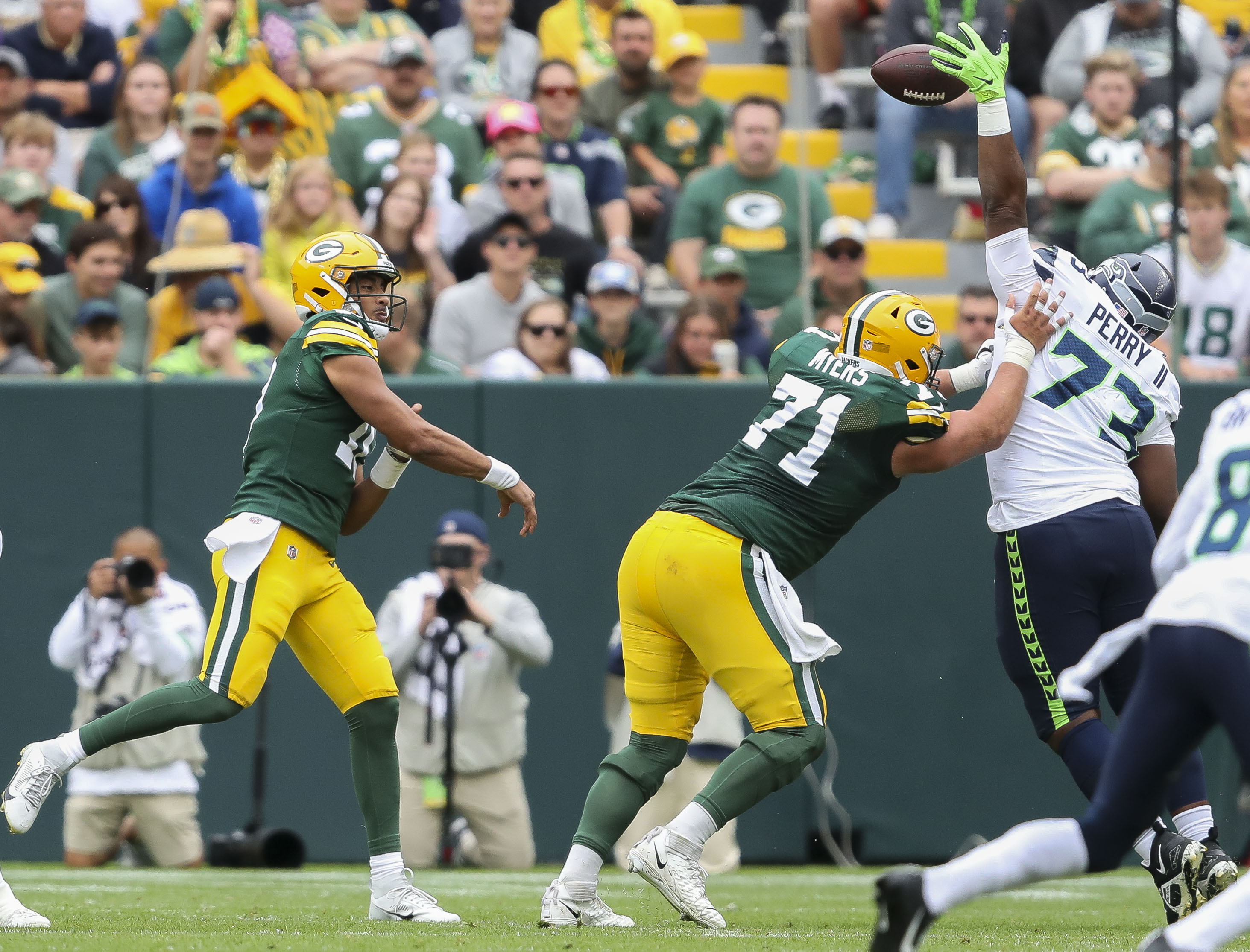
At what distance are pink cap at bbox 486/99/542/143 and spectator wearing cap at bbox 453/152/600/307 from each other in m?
0.41

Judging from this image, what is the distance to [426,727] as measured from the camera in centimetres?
935

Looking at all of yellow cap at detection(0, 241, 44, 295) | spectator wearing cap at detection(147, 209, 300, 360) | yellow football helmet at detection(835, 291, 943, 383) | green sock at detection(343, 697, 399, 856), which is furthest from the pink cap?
green sock at detection(343, 697, 399, 856)

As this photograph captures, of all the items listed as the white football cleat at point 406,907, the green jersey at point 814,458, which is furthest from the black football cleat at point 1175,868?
the white football cleat at point 406,907

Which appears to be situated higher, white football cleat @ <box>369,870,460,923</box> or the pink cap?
the pink cap

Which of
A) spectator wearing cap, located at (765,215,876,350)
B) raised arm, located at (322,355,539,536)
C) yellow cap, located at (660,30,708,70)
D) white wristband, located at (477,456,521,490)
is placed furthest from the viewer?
yellow cap, located at (660,30,708,70)

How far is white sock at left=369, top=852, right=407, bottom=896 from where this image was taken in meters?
5.77

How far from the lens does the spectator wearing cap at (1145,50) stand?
40.5ft

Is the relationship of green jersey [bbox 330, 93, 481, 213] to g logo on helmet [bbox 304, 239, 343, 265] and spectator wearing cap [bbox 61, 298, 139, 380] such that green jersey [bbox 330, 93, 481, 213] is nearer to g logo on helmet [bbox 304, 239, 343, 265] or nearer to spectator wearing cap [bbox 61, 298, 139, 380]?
spectator wearing cap [bbox 61, 298, 139, 380]

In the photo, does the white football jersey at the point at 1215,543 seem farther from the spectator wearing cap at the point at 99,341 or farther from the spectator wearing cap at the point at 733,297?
the spectator wearing cap at the point at 99,341

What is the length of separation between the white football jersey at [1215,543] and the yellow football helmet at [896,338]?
61.1 inches

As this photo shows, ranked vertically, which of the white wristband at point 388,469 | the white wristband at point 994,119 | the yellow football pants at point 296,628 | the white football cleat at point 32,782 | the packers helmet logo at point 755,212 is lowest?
the white football cleat at point 32,782

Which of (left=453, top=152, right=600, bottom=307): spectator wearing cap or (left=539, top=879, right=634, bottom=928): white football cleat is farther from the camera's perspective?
(left=453, top=152, right=600, bottom=307): spectator wearing cap

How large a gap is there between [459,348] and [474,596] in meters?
1.67

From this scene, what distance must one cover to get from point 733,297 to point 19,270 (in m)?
4.12
